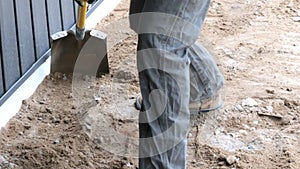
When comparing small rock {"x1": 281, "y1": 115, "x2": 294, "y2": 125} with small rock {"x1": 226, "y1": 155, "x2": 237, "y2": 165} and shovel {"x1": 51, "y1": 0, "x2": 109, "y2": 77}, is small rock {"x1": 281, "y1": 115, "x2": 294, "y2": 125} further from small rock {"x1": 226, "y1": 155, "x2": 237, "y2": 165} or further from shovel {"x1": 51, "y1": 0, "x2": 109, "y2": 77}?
shovel {"x1": 51, "y1": 0, "x2": 109, "y2": 77}

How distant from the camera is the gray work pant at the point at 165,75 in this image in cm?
180

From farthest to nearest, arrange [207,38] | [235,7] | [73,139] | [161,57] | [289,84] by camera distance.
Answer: [235,7] → [207,38] → [289,84] → [73,139] → [161,57]

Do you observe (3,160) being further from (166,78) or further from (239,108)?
(239,108)

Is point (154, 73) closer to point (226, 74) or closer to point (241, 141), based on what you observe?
point (241, 141)

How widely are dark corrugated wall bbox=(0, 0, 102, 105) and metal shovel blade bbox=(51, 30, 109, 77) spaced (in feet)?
0.24

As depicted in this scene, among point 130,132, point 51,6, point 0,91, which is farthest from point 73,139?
point 51,6

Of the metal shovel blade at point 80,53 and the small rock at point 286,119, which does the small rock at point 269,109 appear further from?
the metal shovel blade at point 80,53

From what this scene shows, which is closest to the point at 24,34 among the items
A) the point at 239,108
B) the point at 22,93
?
the point at 22,93

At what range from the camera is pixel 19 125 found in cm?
246

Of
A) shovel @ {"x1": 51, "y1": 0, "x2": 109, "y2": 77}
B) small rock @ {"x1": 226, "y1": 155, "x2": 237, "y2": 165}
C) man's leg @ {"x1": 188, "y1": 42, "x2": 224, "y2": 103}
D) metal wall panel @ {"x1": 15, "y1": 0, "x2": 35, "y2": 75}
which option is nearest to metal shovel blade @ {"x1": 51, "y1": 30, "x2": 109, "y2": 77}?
shovel @ {"x1": 51, "y1": 0, "x2": 109, "y2": 77}

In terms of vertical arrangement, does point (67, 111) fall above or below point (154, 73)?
below

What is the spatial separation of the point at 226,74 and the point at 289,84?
298 mm

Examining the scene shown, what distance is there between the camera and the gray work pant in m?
1.80

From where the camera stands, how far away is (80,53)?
9.23ft
